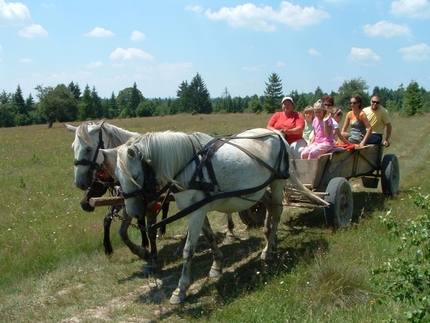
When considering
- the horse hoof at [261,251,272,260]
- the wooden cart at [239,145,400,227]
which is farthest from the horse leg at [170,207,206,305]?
the wooden cart at [239,145,400,227]

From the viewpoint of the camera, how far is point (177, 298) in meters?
4.57

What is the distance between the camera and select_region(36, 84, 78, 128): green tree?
55.3 m

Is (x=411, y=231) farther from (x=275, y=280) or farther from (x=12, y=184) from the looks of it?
(x=12, y=184)

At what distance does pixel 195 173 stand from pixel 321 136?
10.1ft

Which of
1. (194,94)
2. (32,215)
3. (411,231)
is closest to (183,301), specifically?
(411,231)

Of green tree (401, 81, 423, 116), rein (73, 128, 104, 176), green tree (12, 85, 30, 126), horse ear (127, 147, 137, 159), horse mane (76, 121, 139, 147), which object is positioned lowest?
rein (73, 128, 104, 176)

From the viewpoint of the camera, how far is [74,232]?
7.25 metres

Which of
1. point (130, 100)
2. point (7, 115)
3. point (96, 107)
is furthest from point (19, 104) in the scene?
point (130, 100)

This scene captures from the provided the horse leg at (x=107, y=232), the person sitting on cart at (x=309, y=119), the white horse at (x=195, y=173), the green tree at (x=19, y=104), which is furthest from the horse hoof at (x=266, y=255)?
the green tree at (x=19, y=104)

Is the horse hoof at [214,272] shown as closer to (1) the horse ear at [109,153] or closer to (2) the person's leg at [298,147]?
(1) the horse ear at [109,153]

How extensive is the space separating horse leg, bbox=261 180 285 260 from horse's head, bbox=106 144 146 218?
2169 millimetres

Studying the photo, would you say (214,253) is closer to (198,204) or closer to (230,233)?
(198,204)

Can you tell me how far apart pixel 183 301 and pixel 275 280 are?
110cm

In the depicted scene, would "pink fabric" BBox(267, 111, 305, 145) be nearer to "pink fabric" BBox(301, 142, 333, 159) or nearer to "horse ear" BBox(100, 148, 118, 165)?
"pink fabric" BBox(301, 142, 333, 159)
